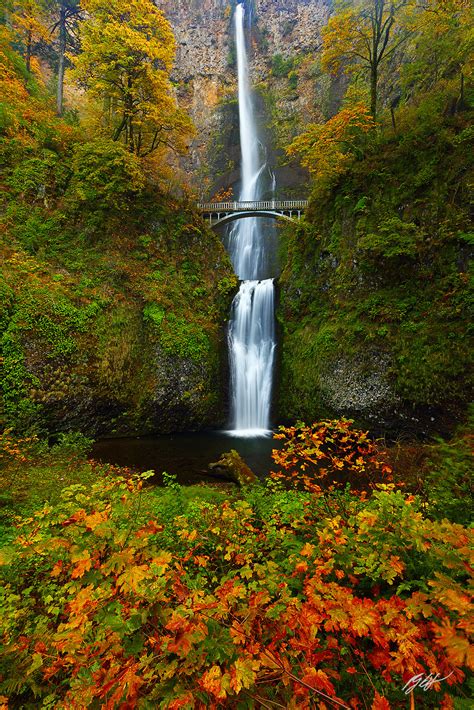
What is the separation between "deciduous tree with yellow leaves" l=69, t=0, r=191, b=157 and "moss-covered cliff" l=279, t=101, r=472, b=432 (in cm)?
796

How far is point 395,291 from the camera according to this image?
9500 millimetres

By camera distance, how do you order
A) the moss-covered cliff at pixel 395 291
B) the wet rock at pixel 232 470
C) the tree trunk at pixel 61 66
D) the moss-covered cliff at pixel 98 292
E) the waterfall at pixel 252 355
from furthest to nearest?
1. the tree trunk at pixel 61 66
2. the waterfall at pixel 252 355
3. the moss-covered cliff at pixel 98 292
4. the moss-covered cliff at pixel 395 291
5. the wet rock at pixel 232 470

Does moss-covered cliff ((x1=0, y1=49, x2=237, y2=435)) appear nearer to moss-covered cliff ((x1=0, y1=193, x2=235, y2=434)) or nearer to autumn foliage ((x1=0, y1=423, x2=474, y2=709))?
moss-covered cliff ((x1=0, y1=193, x2=235, y2=434))

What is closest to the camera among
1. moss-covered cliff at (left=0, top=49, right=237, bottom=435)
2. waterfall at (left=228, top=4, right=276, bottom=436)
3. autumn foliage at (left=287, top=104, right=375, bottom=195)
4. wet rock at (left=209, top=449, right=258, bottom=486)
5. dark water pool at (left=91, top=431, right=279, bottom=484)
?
wet rock at (left=209, top=449, right=258, bottom=486)

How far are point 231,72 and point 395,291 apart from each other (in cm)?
3815

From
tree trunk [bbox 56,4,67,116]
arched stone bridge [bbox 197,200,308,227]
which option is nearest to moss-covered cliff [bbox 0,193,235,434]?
arched stone bridge [bbox 197,200,308,227]

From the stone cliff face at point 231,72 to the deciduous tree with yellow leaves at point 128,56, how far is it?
17.9 meters

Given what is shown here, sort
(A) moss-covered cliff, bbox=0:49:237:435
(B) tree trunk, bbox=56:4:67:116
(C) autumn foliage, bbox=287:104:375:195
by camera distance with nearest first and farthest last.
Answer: (A) moss-covered cliff, bbox=0:49:237:435 → (C) autumn foliage, bbox=287:104:375:195 → (B) tree trunk, bbox=56:4:67:116

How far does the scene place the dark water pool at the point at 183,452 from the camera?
802 centimetres

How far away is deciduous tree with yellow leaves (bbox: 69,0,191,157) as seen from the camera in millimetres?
10289

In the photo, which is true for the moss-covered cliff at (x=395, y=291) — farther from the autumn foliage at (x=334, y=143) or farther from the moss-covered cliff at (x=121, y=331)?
the moss-covered cliff at (x=121, y=331)

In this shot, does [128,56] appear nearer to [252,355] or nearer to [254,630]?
[252,355]

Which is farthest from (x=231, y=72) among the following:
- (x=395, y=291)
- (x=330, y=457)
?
(x=330, y=457)

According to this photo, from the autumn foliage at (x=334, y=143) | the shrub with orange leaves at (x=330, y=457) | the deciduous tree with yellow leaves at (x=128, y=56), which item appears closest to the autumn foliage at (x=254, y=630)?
the shrub with orange leaves at (x=330, y=457)
